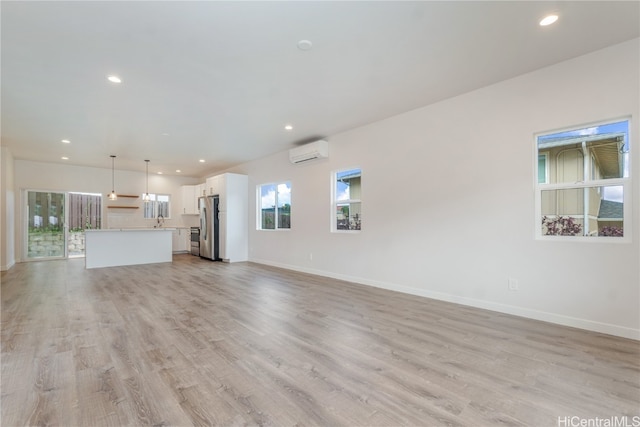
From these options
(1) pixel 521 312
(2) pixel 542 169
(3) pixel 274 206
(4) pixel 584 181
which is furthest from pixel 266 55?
(3) pixel 274 206

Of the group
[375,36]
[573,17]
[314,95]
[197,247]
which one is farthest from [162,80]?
[197,247]

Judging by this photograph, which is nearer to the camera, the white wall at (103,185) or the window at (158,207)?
the white wall at (103,185)

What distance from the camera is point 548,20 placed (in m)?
2.37

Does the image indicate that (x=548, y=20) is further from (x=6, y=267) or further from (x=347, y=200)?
(x=6, y=267)

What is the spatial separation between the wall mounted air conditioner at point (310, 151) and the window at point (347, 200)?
51 centimetres

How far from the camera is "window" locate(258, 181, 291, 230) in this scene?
6.79 metres

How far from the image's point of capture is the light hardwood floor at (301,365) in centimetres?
165

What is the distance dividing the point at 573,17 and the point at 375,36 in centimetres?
161

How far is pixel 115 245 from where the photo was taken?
7043 mm

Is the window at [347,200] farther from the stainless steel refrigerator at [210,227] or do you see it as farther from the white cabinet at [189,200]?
the white cabinet at [189,200]

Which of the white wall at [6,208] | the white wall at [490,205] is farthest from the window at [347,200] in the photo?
the white wall at [6,208]

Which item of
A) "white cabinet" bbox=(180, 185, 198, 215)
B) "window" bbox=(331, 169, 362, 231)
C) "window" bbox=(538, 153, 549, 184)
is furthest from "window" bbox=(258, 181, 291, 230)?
"window" bbox=(538, 153, 549, 184)

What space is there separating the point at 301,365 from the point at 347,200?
3.55m

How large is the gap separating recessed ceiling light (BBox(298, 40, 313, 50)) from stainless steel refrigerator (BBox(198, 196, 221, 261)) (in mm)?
6040
